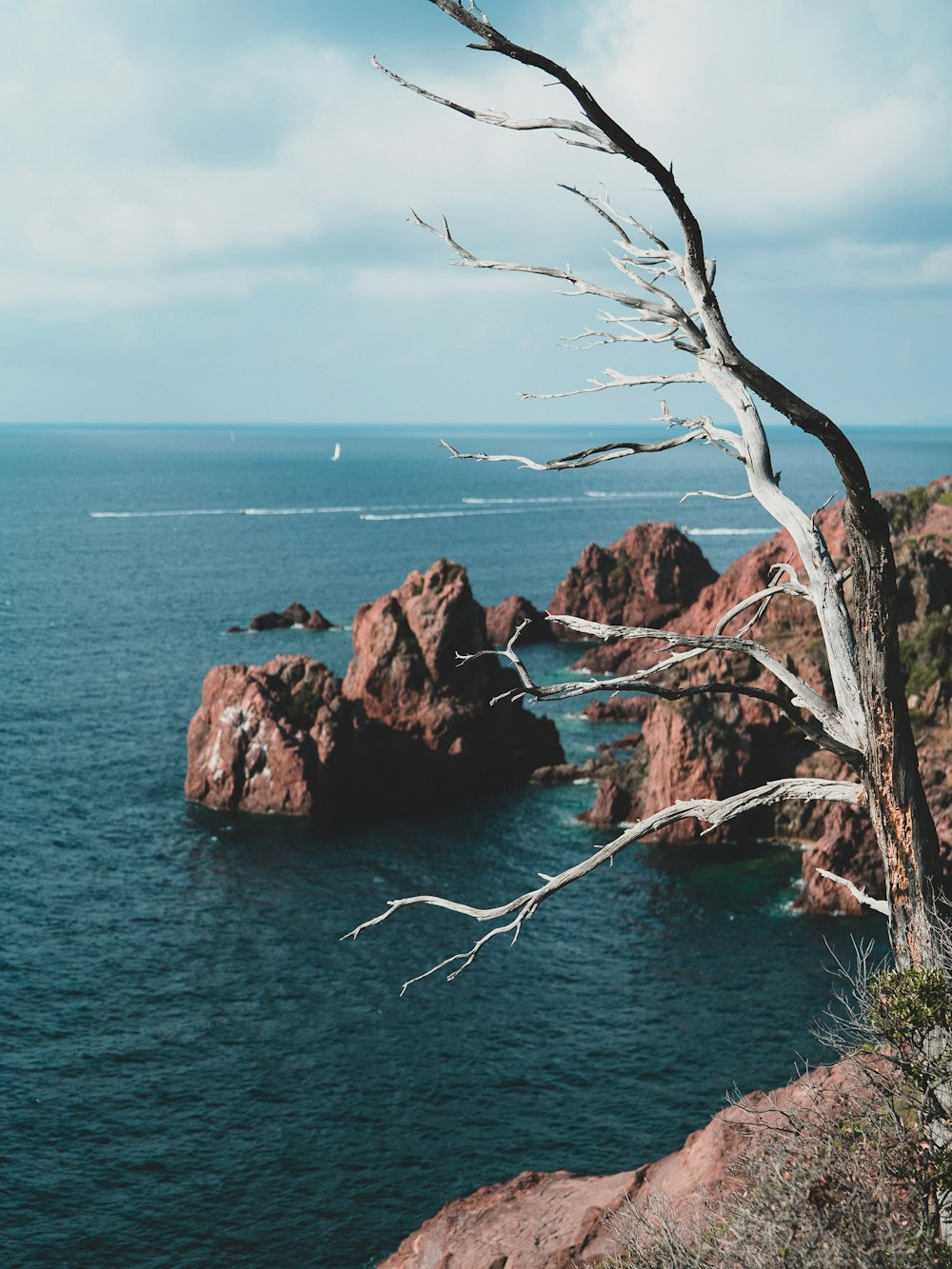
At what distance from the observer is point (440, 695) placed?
81.4 m

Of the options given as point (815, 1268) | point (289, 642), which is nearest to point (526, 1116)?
point (815, 1268)

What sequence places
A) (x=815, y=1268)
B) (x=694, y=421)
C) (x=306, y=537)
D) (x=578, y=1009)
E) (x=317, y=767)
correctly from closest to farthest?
(x=694, y=421) → (x=815, y=1268) → (x=578, y=1009) → (x=317, y=767) → (x=306, y=537)

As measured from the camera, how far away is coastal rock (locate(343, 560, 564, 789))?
79.4 m

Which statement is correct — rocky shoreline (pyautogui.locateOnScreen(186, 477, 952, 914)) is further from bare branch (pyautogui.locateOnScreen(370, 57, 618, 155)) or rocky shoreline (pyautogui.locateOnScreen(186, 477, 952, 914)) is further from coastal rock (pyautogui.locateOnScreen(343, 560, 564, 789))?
bare branch (pyautogui.locateOnScreen(370, 57, 618, 155))

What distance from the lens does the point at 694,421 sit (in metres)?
11.6

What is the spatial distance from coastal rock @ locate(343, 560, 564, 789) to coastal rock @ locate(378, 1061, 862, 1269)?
4994 cm

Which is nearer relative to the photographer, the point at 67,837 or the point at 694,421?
the point at 694,421

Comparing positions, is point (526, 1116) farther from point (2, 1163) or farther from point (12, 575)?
point (12, 575)

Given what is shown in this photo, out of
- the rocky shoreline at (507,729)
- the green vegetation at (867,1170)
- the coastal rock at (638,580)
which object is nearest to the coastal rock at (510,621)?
the coastal rock at (638,580)

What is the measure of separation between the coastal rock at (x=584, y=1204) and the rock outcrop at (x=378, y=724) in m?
44.9

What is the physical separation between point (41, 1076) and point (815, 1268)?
3598cm

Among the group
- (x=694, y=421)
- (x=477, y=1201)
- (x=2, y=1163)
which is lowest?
(x=2, y=1163)

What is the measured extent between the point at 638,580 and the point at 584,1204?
103 metres

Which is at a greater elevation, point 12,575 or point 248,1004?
point 12,575
